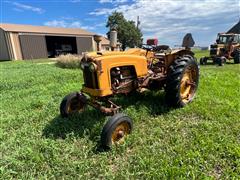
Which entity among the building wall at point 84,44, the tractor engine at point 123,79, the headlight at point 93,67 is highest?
the building wall at point 84,44

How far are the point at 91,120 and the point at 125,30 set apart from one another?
35.5 metres

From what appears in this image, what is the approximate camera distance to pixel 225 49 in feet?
45.8

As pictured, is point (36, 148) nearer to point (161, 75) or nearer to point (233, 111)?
point (161, 75)

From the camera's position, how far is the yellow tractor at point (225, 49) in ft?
43.8

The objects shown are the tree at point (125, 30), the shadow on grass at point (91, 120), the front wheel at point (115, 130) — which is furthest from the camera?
the tree at point (125, 30)

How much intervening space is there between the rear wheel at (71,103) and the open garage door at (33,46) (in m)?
22.0

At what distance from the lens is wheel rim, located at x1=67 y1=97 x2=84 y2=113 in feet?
13.5

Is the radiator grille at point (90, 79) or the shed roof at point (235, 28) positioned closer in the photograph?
the radiator grille at point (90, 79)

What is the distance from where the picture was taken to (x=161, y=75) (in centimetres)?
447

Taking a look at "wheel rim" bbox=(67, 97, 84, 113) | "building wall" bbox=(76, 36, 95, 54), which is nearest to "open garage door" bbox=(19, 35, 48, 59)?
"building wall" bbox=(76, 36, 95, 54)

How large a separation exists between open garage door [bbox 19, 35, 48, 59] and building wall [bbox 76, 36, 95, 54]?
471 cm

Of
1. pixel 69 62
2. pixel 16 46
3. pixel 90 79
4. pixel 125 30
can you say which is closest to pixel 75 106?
pixel 90 79

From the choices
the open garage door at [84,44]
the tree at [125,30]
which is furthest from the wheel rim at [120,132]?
the tree at [125,30]

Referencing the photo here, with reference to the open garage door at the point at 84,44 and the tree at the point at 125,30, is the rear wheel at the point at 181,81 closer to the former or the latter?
the open garage door at the point at 84,44
